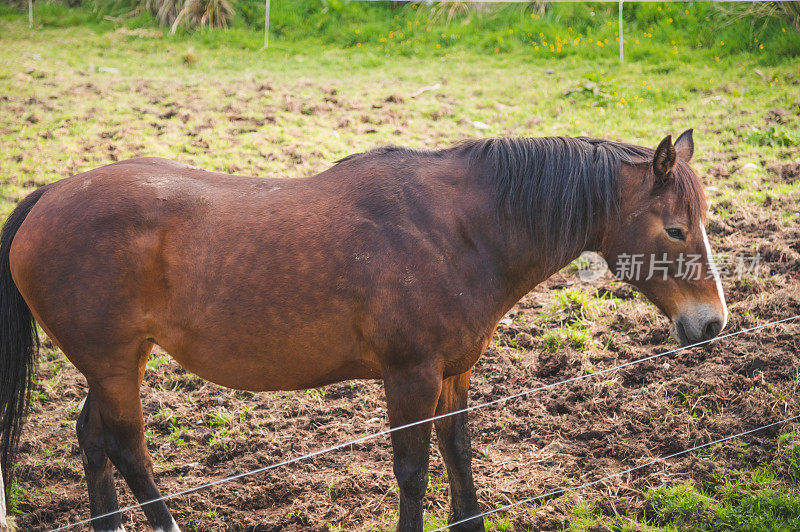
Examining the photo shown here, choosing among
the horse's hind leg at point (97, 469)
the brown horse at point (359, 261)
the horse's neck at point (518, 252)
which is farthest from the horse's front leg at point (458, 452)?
the horse's hind leg at point (97, 469)

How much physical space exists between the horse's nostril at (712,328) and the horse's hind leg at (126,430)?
9.45 ft

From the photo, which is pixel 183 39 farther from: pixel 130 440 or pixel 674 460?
pixel 674 460

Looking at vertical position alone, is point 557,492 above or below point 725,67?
below

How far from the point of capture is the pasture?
150 inches

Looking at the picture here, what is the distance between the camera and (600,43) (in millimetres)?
11195

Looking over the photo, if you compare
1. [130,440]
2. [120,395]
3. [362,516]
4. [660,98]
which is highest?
[660,98]

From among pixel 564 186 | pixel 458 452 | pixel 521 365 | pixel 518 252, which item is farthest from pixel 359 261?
pixel 521 365

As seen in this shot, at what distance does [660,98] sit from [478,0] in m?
4.65

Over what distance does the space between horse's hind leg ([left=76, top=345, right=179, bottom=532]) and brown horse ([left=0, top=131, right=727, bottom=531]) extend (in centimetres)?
2

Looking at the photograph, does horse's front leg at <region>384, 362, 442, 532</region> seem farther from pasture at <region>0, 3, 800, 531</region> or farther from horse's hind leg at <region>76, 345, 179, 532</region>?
horse's hind leg at <region>76, 345, 179, 532</region>

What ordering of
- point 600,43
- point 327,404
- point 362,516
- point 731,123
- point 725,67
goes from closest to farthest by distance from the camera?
point 362,516 → point 327,404 → point 731,123 → point 725,67 → point 600,43

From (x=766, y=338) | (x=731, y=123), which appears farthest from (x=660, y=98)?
(x=766, y=338)

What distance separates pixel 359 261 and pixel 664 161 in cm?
153

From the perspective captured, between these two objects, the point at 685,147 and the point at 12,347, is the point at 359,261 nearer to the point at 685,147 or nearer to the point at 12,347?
the point at 685,147
